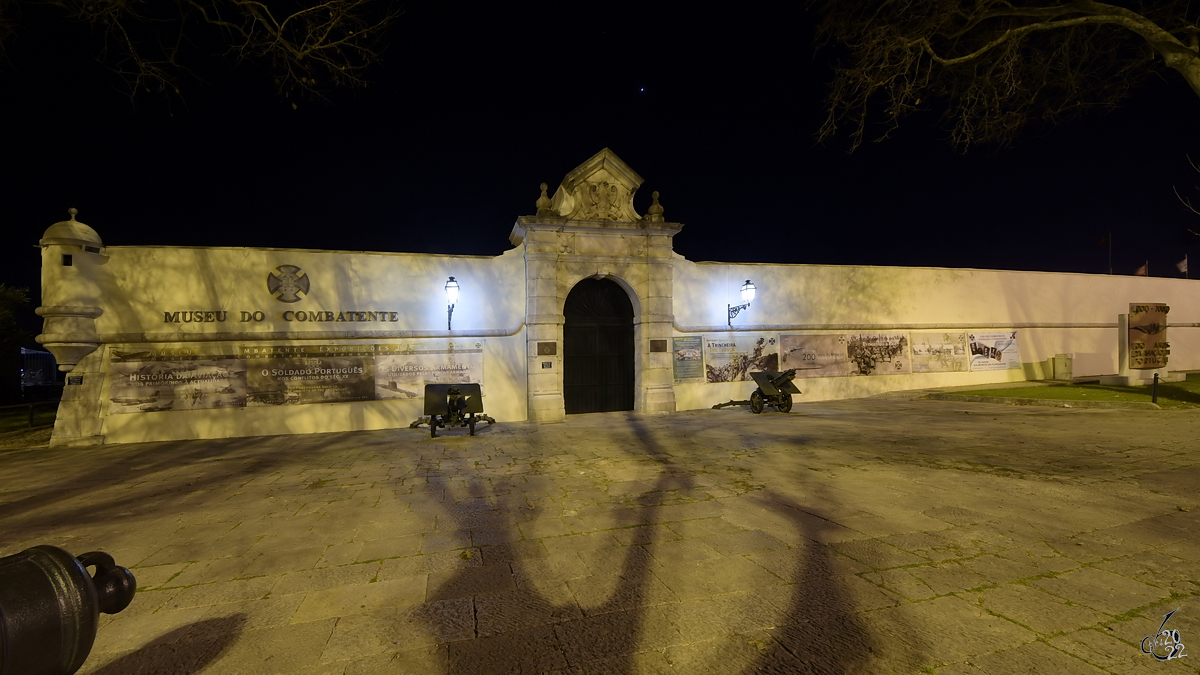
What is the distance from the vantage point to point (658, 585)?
3.25 metres

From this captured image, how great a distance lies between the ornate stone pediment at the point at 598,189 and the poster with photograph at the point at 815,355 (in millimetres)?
5947

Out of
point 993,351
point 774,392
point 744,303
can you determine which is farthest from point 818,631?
point 993,351

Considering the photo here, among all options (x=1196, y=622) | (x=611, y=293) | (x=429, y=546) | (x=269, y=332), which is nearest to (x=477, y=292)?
(x=611, y=293)

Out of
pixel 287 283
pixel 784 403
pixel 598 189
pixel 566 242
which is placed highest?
pixel 598 189

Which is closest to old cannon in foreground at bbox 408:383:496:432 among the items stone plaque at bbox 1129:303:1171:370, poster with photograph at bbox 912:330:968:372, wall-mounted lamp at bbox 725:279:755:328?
wall-mounted lamp at bbox 725:279:755:328

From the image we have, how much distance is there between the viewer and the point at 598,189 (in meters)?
12.6

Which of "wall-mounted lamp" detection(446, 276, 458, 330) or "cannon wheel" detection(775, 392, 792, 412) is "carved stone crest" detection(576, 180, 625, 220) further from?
"cannon wheel" detection(775, 392, 792, 412)

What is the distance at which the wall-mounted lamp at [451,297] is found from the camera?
1141 cm

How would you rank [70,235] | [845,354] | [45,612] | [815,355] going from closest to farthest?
[45,612], [70,235], [815,355], [845,354]

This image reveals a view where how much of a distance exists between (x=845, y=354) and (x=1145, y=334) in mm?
8249

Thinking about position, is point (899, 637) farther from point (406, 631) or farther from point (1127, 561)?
point (406, 631)

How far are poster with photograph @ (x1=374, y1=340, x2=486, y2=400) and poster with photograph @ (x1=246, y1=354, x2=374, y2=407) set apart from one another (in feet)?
1.05

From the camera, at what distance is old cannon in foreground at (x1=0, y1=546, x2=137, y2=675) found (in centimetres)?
134

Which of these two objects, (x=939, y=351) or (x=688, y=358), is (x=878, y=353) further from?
(x=688, y=358)
